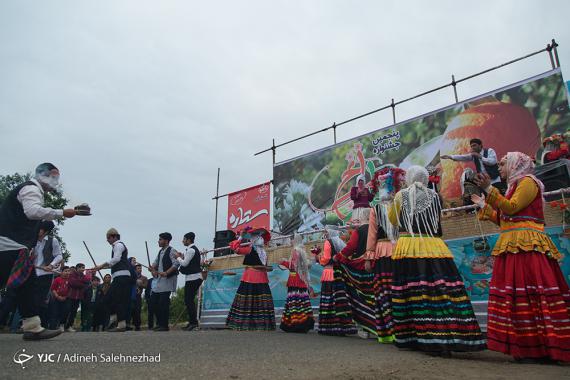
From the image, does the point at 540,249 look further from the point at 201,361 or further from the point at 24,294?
the point at 24,294

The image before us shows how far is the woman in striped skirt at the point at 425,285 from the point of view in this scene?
331cm

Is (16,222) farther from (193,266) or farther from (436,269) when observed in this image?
(193,266)

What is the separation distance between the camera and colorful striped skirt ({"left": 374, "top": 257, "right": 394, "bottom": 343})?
4070 millimetres

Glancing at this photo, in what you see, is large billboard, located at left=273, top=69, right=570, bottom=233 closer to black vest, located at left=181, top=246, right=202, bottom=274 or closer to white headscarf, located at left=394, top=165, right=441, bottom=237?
black vest, located at left=181, top=246, right=202, bottom=274

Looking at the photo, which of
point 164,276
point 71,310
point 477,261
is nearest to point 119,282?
point 164,276

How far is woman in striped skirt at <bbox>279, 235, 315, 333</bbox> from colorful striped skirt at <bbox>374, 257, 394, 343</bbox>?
8.81 feet

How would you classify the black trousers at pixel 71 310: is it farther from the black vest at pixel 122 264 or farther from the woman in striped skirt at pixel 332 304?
the woman in striped skirt at pixel 332 304

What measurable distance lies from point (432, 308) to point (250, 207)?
424 inches

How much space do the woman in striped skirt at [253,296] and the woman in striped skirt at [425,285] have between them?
12.7 feet

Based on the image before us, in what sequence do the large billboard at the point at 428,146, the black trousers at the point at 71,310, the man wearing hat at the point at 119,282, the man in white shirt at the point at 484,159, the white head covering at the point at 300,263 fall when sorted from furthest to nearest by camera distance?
the black trousers at the point at 71,310 → the large billboard at the point at 428,146 → the man in white shirt at the point at 484,159 → the white head covering at the point at 300,263 → the man wearing hat at the point at 119,282

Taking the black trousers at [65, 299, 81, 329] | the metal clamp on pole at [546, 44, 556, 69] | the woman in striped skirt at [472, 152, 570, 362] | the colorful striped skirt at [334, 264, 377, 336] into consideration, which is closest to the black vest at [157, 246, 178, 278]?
the black trousers at [65, 299, 81, 329]

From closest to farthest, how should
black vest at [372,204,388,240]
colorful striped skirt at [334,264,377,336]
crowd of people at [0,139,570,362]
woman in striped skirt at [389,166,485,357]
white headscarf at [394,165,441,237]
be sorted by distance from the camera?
crowd of people at [0,139,570,362], woman in striped skirt at [389,166,485,357], white headscarf at [394,165,441,237], black vest at [372,204,388,240], colorful striped skirt at [334,264,377,336]

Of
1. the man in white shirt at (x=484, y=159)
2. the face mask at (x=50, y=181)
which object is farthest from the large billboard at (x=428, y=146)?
the face mask at (x=50, y=181)

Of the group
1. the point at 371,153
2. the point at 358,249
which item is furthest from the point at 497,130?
the point at 358,249
